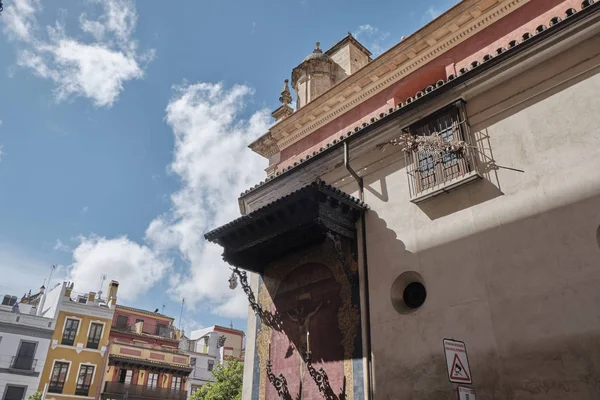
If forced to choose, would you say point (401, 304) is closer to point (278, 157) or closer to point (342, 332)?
point (342, 332)

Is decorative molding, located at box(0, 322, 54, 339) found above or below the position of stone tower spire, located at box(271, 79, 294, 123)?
below

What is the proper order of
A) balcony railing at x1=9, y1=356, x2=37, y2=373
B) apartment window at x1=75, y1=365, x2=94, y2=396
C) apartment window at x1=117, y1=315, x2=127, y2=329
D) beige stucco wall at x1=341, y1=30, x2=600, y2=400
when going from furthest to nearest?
1. apartment window at x1=117, y1=315, x2=127, y2=329
2. apartment window at x1=75, y1=365, x2=94, y2=396
3. balcony railing at x1=9, y1=356, x2=37, y2=373
4. beige stucco wall at x1=341, y1=30, x2=600, y2=400

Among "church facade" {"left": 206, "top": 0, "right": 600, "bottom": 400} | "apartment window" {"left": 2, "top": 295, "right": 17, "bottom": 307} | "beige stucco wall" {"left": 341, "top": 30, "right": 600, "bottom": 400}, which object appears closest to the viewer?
"beige stucco wall" {"left": 341, "top": 30, "right": 600, "bottom": 400}

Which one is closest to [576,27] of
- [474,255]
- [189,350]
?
[474,255]

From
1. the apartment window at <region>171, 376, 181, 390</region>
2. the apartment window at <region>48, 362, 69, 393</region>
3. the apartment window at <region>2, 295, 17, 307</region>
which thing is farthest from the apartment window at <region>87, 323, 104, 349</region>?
the apartment window at <region>2, 295, 17, 307</region>

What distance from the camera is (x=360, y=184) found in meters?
10.8

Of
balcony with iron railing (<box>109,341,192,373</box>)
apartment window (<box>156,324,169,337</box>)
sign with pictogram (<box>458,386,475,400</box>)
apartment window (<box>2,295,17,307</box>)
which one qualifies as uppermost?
apartment window (<box>156,324,169,337</box>)

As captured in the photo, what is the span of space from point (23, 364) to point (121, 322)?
17826mm

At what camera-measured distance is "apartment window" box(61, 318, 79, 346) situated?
34.3m

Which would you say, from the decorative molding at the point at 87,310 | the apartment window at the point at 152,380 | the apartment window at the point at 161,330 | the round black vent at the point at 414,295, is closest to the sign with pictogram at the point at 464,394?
the round black vent at the point at 414,295

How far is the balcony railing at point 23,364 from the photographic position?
31.5 meters

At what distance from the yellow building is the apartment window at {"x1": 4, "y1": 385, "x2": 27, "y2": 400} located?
43.5 inches

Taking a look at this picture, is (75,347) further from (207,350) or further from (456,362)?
(456,362)

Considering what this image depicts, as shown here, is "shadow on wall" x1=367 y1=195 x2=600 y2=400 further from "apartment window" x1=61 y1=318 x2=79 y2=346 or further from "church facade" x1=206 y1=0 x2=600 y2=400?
"apartment window" x1=61 y1=318 x2=79 y2=346
